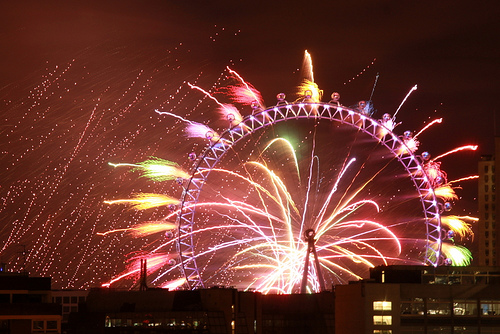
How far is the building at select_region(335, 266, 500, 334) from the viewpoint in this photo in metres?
102

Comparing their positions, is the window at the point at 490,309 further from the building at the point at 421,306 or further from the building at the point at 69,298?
the building at the point at 69,298

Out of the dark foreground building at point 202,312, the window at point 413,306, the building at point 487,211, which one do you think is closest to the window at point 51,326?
the dark foreground building at point 202,312

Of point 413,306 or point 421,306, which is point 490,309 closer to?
point 421,306

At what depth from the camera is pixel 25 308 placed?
90.5 metres

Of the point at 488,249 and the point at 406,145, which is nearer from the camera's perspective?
the point at 406,145

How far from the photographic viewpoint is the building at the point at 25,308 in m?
89.5

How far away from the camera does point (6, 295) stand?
303 feet

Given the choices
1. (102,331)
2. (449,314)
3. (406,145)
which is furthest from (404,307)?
(102,331)

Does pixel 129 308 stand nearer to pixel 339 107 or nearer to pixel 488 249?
pixel 339 107

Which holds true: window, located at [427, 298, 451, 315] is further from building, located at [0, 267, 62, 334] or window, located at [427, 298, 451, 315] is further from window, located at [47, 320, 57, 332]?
window, located at [47, 320, 57, 332]

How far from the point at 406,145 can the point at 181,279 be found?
24491 mm

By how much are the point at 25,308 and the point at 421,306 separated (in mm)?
35631

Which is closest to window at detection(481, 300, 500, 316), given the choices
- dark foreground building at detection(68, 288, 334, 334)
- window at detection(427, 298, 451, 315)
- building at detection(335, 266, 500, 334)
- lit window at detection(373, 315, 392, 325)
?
building at detection(335, 266, 500, 334)

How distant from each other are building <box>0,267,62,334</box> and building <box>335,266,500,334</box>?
27496 millimetres
